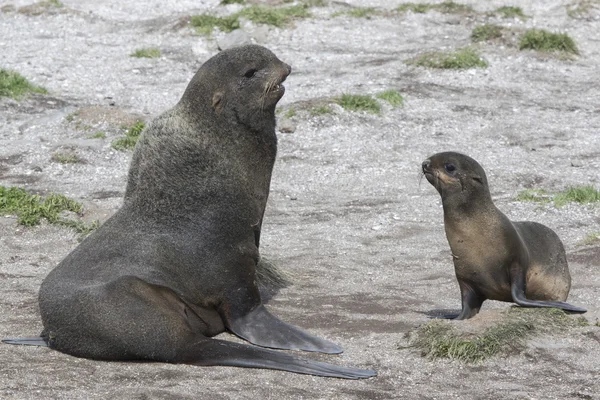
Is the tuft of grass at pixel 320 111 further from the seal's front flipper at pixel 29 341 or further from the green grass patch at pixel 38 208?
the seal's front flipper at pixel 29 341

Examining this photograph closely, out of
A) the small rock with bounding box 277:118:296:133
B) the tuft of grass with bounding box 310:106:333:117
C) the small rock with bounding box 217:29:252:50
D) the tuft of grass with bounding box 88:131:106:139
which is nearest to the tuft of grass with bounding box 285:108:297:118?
the small rock with bounding box 277:118:296:133

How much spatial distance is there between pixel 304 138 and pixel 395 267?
350 cm

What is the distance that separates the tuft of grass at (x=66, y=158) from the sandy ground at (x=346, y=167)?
130 mm

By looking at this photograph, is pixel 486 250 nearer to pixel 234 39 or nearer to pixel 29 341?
pixel 29 341

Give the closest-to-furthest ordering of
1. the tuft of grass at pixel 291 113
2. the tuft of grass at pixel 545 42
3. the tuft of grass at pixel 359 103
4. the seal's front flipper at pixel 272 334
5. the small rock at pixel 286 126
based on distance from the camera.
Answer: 1. the seal's front flipper at pixel 272 334
2. the small rock at pixel 286 126
3. the tuft of grass at pixel 291 113
4. the tuft of grass at pixel 359 103
5. the tuft of grass at pixel 545 42

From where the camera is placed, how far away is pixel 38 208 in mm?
8094

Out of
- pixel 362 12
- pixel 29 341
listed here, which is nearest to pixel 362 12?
pixel 362 12

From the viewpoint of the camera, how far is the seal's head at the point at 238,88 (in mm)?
5727

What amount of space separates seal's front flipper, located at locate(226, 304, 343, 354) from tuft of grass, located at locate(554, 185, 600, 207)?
398 centimetres

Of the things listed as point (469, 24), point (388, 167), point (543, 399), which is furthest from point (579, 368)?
point (469, 24)

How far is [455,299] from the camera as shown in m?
6.63

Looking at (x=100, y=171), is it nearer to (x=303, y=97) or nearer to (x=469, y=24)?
(x=303, y=97)

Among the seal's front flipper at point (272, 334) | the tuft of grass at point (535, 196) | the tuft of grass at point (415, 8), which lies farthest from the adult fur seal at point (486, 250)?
the tuft of grass at point (415, 8)

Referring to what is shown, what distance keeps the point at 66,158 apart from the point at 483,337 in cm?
553
